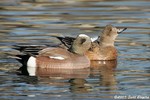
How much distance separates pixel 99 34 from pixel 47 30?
1227 mm

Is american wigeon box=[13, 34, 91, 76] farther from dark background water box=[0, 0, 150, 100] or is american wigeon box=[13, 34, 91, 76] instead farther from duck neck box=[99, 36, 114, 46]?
duck neck box=[99, 36, 114, 46]

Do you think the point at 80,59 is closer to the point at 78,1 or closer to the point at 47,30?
the point at 47,30

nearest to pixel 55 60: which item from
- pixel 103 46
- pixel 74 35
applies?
pixel 103 46

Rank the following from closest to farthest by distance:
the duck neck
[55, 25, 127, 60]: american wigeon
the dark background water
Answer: the dark background water, [55, 25, 127, 60]: american wigeon, the duck neck

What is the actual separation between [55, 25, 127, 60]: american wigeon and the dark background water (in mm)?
234

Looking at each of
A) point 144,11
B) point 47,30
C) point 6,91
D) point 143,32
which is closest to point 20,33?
point 47,30

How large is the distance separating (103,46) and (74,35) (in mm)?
1570

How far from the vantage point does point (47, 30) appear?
17562 millimetres

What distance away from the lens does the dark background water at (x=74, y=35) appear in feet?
38.3

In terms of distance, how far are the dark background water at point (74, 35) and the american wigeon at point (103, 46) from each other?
0.23 m

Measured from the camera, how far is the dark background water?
11.7 metres

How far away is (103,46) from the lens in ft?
50.8

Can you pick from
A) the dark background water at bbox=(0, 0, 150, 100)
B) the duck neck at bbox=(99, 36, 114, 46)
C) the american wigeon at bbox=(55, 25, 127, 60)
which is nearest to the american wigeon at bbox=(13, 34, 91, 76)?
the dark background water at bbox=(0, 0, 150, 100)

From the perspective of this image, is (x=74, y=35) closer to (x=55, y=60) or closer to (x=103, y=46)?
(x=103, y=46)
